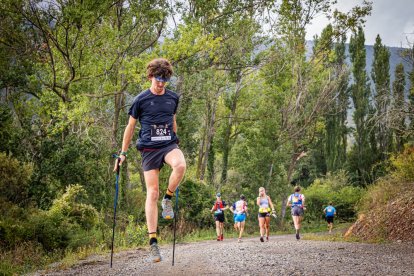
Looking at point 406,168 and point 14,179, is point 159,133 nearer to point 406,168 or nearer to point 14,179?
point 14,179

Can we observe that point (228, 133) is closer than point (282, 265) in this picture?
No

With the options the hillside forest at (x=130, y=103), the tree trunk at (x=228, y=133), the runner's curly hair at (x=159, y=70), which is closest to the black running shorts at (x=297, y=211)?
the hillside forest at (x=130, y=103)

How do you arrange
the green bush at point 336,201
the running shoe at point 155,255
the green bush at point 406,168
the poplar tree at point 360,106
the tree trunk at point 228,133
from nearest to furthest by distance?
the running shoe at point 155,255 < the green bush at point 406,168 < the tree trunk at point 228,133 < the green bush at point 336,201 < the poplar tree at point 360,106

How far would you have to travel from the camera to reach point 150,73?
6238 mm

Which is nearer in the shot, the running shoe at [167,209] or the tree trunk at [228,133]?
the running shoe at [167,209]

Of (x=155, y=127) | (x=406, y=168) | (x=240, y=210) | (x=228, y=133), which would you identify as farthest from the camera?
(x=228, y=133)

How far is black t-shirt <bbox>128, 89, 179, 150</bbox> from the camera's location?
20.6ft

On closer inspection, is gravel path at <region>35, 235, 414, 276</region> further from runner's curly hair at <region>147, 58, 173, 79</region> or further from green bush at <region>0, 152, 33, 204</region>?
green bush at <region>0, 152, 33, 204</region>

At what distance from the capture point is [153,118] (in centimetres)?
629

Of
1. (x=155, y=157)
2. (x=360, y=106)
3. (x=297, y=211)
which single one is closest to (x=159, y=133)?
(x=155, y=157)

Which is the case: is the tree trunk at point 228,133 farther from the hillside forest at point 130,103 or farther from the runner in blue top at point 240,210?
the runner in blue top at point 240,210

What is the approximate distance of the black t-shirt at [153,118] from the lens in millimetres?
6273

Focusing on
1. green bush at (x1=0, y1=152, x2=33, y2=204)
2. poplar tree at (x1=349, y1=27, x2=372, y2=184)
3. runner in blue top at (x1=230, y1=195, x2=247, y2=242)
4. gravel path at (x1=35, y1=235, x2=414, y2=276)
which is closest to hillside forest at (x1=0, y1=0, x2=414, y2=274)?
green bush at (x1=0, y1=152, x2=33, y2=204)

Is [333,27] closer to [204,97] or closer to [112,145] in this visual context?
[204,97]
